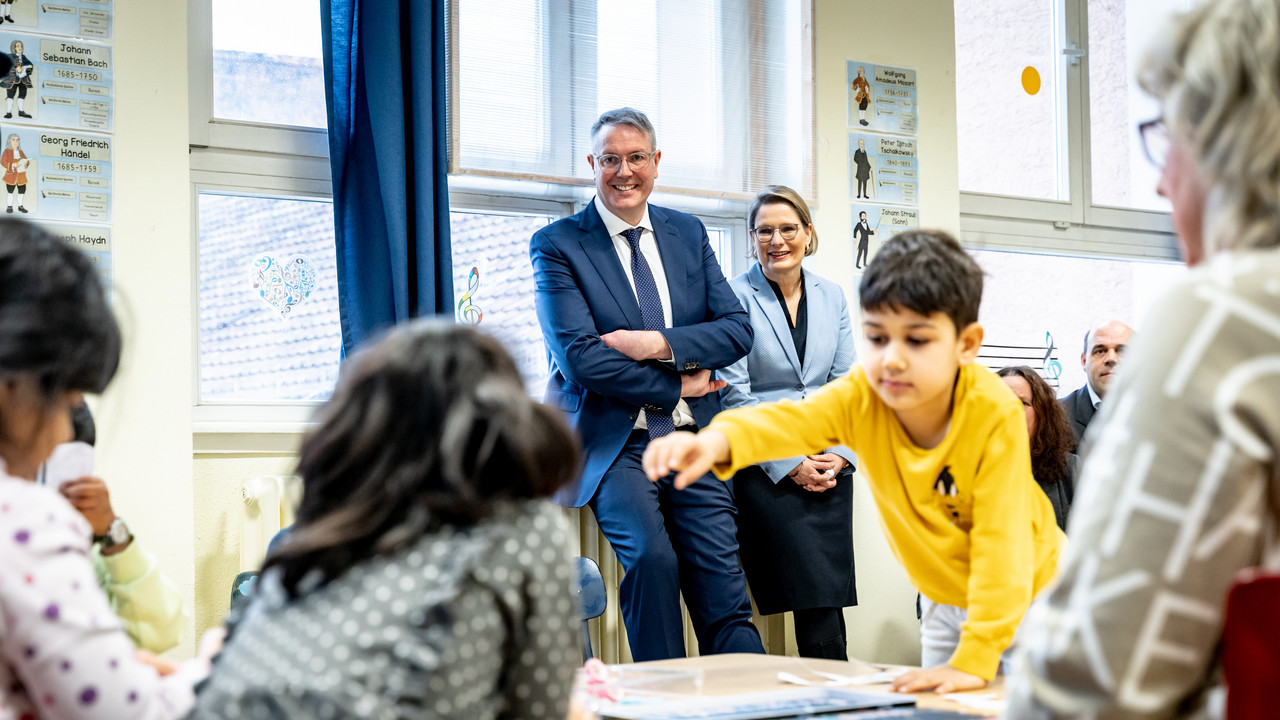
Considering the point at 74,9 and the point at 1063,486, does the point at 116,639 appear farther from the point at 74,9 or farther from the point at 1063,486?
the point at 1063,486

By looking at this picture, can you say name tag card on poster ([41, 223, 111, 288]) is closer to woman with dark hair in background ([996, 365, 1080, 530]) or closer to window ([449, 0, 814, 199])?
window ([449, 0, 814, 199])

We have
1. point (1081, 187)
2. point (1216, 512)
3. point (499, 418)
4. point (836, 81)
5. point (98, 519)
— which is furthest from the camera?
point (1081, 187)

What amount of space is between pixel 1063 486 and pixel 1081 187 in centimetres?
172

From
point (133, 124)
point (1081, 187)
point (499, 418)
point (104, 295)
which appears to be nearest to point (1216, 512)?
point (499, 418)

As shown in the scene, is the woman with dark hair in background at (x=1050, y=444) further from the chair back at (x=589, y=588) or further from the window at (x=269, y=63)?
the window at (x=269, y=63)

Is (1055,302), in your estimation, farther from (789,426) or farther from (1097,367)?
(789,426)

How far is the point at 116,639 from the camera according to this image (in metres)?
0.91

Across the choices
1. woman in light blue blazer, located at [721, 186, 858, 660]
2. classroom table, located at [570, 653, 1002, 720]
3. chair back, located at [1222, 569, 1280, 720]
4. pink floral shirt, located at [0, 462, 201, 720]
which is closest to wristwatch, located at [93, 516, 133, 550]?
pink floral shirt, located at [0, 462, 201, 720]

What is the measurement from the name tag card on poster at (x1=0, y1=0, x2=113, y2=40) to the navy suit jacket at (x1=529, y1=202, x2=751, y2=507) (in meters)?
1.19

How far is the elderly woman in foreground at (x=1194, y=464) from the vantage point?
65cm

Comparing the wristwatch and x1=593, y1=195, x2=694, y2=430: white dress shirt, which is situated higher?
x1=593, y1=195, x2=694, y2=430: white dress shirt

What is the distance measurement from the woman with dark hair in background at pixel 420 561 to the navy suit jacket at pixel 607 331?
6.34 feet

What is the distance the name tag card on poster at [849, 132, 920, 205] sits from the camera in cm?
377

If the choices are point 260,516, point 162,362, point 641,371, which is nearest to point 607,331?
point 641,371
